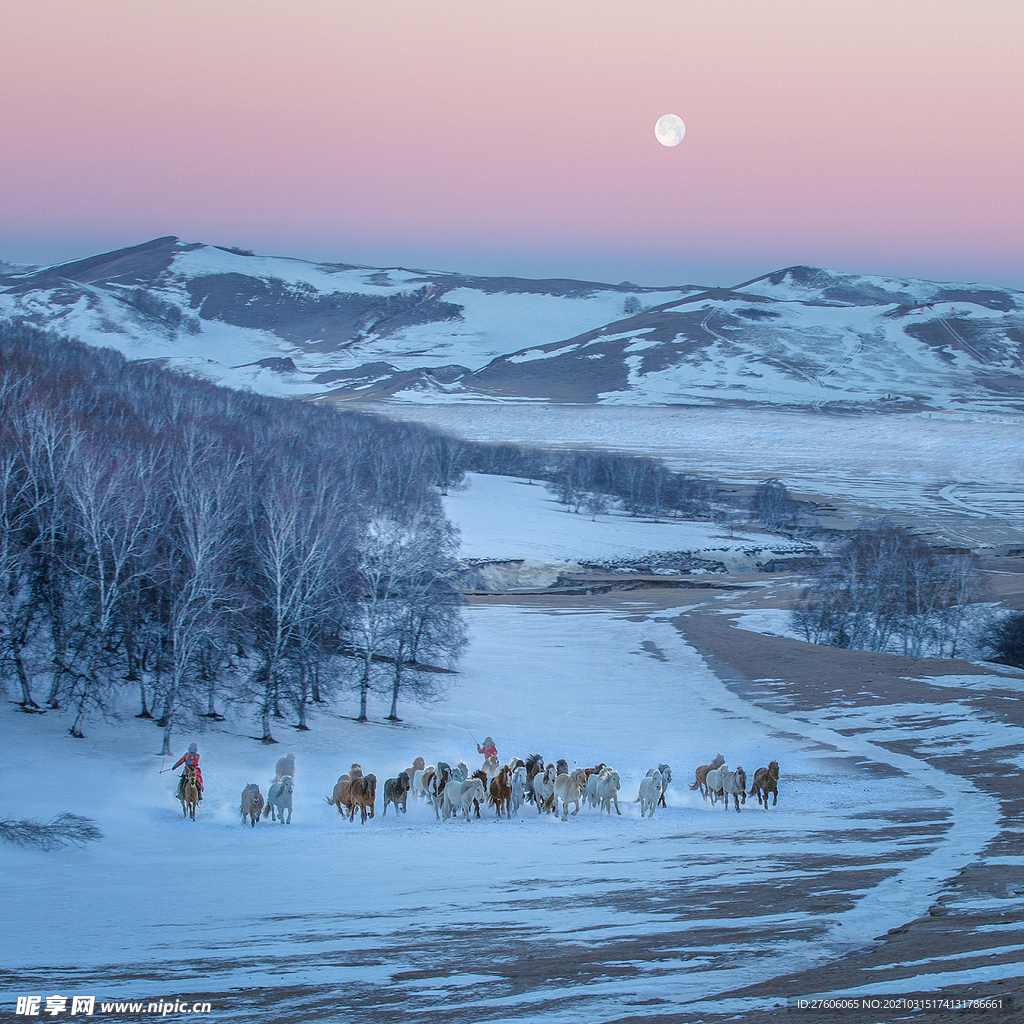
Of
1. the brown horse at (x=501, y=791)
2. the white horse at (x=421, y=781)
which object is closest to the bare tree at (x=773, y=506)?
the brown horse at (x=501, y=791)

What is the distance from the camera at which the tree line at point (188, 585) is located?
981 inches

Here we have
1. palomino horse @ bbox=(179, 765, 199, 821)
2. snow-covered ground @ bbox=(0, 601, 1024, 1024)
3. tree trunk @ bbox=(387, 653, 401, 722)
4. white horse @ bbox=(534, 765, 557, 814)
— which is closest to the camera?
snow-covered ground @ bbox=(0, 601, 1024, 1024)

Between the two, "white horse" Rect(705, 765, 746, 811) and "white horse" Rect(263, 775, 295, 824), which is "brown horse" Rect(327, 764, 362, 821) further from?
"white horse" Rect(705, 765, 746, 811)

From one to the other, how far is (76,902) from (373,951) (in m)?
4.19

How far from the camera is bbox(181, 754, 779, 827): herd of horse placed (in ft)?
57.7

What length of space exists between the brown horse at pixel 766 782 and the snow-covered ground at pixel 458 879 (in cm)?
47

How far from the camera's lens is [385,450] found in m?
84.2

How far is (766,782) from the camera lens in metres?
19.0

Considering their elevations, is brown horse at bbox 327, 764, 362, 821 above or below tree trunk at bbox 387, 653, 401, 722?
above

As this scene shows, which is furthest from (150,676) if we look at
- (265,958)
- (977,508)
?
(977,508)

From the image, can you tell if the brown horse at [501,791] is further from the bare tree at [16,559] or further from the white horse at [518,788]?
the bare tree at [16,559]

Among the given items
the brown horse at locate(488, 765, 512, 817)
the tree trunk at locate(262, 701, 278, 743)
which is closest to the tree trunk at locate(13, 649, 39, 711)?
the tree trunk at locate(262, 701, 278, 743)

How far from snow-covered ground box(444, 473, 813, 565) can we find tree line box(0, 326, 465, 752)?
37.9 m

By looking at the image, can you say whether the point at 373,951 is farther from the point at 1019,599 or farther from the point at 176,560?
the point at 1019,599
